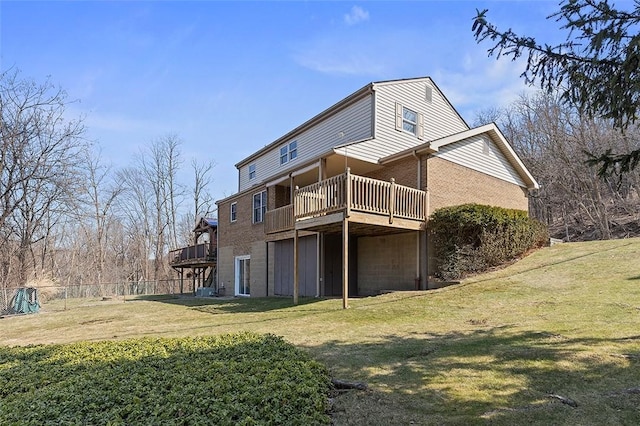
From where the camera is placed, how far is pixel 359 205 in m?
12.4

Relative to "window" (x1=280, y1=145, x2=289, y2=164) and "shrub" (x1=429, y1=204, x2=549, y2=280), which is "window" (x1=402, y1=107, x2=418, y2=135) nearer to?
"shrub" (x1=429, y1=204, x2=549, y2=280)

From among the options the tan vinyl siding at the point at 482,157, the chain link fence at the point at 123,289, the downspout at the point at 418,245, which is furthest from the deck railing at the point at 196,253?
the tan vinyl siding at the point at 482,157

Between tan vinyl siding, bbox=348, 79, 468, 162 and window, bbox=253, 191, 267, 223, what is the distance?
22.5ft

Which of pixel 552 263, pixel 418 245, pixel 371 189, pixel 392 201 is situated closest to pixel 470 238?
pixel 418 245

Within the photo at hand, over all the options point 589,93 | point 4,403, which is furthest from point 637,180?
point 4,403

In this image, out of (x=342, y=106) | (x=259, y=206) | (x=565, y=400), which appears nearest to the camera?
(x=565, y=400)

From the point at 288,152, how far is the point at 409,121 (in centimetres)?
662

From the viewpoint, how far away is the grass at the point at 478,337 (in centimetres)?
432

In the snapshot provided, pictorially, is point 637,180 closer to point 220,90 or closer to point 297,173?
point 297,173

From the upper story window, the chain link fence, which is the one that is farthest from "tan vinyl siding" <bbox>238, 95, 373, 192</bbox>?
the chain link fence

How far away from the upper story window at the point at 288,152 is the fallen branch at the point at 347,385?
16.2 meters

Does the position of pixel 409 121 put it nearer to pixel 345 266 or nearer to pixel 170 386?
pixel 345 266

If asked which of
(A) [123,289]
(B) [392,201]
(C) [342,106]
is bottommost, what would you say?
(A) [123,289]

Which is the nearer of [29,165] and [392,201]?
[392,201]
